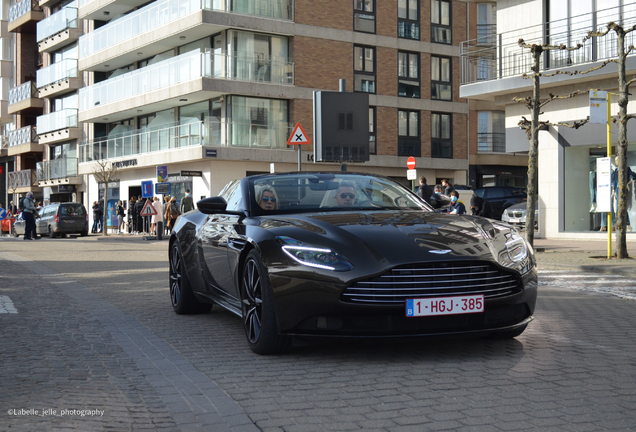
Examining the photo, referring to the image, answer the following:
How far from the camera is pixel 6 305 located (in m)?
9.06

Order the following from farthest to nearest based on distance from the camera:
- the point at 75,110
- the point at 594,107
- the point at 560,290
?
the point at 75,110 → the point at 594,107 → the point at 560,290

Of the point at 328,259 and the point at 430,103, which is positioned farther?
the point at 430,103

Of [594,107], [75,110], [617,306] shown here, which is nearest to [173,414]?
[617,306]

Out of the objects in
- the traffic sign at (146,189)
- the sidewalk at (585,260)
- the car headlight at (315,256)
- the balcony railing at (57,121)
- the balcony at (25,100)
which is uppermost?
the balcony at (25,100)

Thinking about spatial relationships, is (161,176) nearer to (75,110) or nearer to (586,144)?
(586,144)

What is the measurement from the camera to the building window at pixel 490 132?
4816 centimetres

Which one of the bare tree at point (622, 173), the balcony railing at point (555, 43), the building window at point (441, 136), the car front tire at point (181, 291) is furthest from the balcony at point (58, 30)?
the car front tire at point (181, 291)

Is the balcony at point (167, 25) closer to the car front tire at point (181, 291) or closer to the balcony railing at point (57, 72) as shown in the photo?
the balcony railing at point (57, 72)

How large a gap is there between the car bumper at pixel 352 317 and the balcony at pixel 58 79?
48.5 metres

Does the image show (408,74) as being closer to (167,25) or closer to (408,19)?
(408,19)

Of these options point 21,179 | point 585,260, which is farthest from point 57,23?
point 585,260

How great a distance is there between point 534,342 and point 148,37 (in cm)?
3646

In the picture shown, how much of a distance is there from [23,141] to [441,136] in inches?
1290

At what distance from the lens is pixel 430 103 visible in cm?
4316
